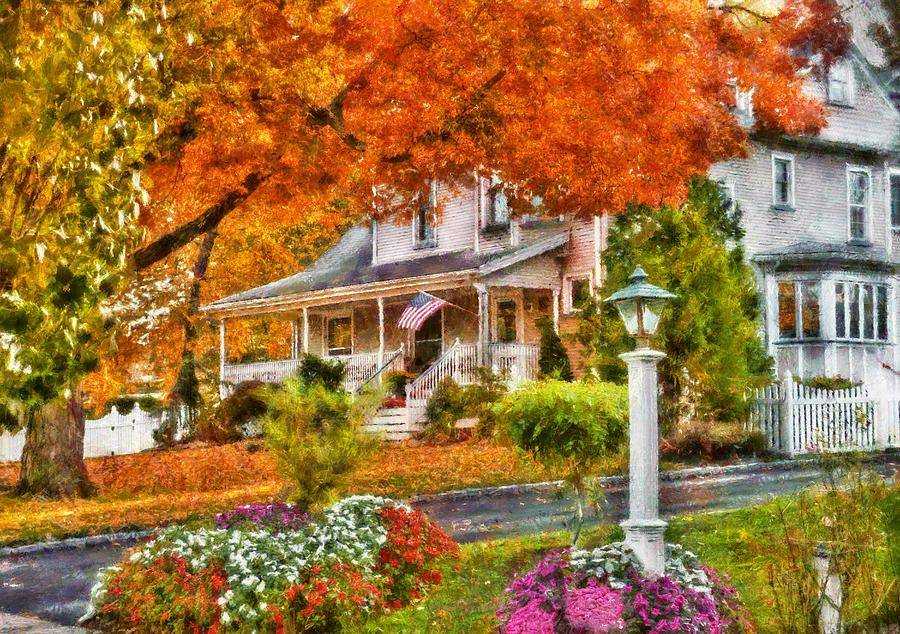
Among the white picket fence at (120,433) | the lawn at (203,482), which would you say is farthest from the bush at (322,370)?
the white picket fence at (120,433)

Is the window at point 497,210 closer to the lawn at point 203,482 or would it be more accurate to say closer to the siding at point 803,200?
the siding at point 803,200

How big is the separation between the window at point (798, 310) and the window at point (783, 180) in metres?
2.28

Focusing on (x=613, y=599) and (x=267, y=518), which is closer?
(x=613, y=599)

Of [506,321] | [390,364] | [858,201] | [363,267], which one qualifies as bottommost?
[390,364]

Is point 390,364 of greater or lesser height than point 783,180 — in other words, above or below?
below

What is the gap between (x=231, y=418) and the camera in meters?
25.3

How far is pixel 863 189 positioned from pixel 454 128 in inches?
655

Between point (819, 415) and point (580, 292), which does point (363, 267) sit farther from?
point (819, 415)

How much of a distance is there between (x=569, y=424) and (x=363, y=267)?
20.4m

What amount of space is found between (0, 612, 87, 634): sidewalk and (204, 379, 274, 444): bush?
1681 cm

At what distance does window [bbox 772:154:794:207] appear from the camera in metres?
26.2

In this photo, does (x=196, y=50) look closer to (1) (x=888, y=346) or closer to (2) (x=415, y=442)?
(2) (x=415, y=442)

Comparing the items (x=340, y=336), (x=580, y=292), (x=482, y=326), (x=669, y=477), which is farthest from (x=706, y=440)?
(x=340, y=336)

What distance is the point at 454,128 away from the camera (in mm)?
14992
